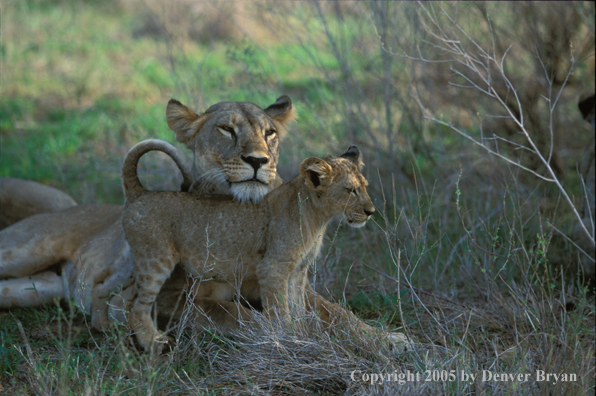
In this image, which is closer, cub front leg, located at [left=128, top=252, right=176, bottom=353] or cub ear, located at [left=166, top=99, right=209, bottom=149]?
cub front leg, located at [left=128, top=252, right=176, bottom=353]

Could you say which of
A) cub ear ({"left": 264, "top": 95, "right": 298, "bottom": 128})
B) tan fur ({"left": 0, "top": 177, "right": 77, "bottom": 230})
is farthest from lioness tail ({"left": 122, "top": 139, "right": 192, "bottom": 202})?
tan fur ({"left": 0, "top": 177, "right": 77, "bottom": 230})

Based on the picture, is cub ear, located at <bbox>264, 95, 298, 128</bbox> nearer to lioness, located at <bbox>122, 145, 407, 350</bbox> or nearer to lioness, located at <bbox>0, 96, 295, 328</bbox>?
lioness, located at <bbox>0, 96, 295, 328</bbox>

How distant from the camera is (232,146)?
146 inches

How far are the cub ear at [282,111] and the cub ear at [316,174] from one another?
938 mm

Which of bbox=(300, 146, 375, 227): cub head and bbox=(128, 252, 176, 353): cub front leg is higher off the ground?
bbox=(300, 146, 375, 227): cub head

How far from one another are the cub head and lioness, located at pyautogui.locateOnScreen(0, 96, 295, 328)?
33cm

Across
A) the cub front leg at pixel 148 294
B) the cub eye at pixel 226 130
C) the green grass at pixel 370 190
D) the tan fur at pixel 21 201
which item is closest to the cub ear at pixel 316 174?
the green grass at pixel 370 190

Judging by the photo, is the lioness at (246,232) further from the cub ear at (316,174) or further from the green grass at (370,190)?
the green grass at (370,190)

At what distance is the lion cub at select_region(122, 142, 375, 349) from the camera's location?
3.43 metres

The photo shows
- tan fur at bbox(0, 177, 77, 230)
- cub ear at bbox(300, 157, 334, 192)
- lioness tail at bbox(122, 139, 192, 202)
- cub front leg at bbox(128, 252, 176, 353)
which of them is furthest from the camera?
tan fur at bbox(0, 177, 77, 230)

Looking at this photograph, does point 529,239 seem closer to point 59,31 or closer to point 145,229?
point 145,229

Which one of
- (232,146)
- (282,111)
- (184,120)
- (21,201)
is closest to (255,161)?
(232,146)

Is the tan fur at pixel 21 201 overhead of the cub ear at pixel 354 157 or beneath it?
beneath

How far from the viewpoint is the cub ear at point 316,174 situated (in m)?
3.36
